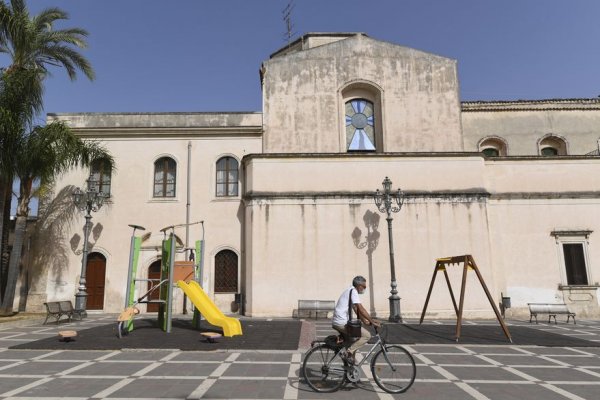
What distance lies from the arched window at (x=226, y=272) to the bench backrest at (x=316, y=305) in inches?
133

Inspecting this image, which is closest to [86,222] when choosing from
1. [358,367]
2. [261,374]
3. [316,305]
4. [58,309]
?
[58,309]

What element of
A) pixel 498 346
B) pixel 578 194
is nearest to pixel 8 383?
pixel 498 346

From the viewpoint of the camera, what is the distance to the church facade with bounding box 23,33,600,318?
17.4m

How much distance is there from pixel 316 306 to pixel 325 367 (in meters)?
10.1

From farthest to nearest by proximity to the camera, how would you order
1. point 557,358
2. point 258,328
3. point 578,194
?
point 578,194
point 258,328
point 557,358

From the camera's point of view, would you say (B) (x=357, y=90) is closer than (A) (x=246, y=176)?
No

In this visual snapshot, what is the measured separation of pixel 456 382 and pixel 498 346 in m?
4.16

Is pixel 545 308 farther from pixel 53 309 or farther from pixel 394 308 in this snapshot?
pixel 53 309

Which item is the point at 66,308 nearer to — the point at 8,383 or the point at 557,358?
the point at 8,383

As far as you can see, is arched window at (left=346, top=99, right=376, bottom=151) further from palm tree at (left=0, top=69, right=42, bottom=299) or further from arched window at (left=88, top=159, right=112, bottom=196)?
palm tree at (left=0, top=69, right=42, bottom=299)

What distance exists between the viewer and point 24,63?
16.9 metres

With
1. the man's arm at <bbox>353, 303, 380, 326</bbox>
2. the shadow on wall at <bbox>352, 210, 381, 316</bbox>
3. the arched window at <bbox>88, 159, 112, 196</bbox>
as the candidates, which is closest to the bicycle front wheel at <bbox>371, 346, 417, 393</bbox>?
the man's arm at <bbox>353, 303, 380, 326</bbox>

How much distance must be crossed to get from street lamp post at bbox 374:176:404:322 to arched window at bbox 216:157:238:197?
20.7 ft

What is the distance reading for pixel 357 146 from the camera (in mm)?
20875
